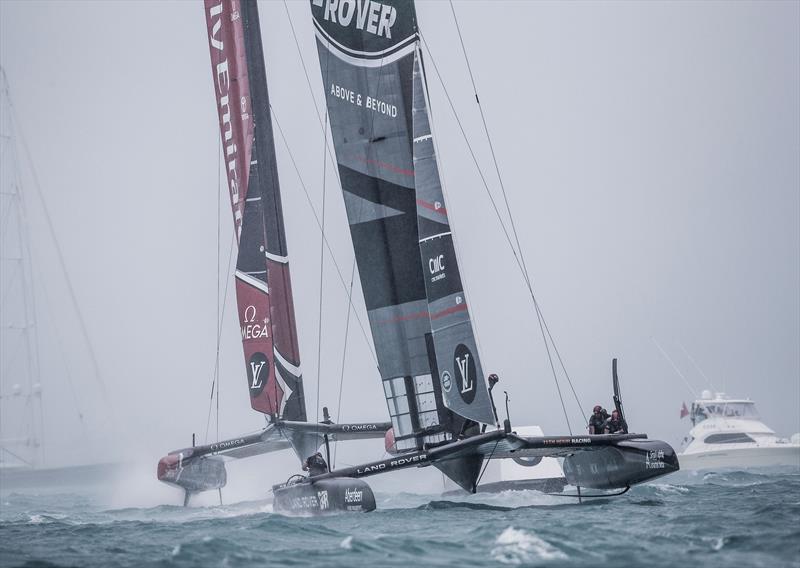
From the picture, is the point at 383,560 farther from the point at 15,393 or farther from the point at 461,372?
the point at 15,393

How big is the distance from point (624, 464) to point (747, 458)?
21.6 m

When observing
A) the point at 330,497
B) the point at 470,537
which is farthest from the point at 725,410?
the point at 470,537

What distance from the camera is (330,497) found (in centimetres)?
1570

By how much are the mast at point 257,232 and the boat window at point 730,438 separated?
21047 mm

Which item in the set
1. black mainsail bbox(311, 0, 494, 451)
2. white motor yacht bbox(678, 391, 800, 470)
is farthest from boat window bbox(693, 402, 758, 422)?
black mainsail bbox(311, 0, 494, 451)

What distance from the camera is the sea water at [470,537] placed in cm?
1015

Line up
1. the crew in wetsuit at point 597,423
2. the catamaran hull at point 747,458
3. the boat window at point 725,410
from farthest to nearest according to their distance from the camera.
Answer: the boat window at point 725,410, the catamaran hull at point 747,458, the crew in wetsuit at point 597,423

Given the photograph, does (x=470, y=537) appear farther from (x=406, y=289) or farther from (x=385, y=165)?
(x=385, y=165)

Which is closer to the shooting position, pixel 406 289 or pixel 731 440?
pixel 406 289

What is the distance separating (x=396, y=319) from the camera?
54.6 feet

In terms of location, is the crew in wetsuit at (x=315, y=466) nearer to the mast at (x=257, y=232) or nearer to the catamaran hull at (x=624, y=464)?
the mast at (x=257, y=232)

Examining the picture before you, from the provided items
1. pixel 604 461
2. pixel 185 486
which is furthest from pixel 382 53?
pixel 185 486

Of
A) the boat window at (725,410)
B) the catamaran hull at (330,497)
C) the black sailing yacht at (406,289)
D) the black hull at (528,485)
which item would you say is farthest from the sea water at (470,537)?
the boat window at (725,410)

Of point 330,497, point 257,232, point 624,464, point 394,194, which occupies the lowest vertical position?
point 624,464
